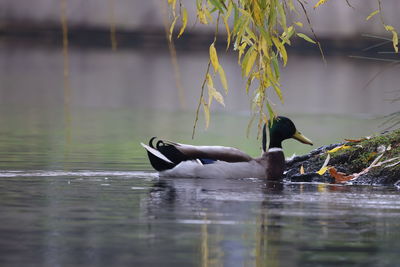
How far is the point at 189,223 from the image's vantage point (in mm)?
8953

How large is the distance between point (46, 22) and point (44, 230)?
31384 millimetres

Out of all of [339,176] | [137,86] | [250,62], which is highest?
[250,62]

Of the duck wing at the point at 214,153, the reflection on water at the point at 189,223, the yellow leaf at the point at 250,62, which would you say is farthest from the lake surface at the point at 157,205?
the yellow leaf at the point at 250,62

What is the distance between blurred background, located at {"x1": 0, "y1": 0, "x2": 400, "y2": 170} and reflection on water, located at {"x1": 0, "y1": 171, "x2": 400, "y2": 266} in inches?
43.7

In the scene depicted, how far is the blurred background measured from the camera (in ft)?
57.8

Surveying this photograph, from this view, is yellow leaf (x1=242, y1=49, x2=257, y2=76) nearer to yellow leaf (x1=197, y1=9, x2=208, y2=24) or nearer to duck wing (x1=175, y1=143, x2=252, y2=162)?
yellow leaf (x1=197, y1=9, x2=208, y2=24)

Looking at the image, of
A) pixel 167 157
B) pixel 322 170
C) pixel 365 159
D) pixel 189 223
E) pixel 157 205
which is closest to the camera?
pixel 189 223

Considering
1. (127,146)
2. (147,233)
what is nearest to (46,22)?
(127,146)

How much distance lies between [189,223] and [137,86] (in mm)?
24333

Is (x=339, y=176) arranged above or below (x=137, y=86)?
below

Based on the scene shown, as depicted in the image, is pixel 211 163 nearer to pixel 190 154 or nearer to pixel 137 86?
pixel 190 154

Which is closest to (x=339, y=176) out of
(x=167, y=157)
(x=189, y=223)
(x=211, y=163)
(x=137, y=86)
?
(x=211, y=163)

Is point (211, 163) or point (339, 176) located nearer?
point (339, 176)

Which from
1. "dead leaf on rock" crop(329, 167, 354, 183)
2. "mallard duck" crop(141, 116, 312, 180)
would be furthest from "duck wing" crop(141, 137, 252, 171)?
"dead leaf on rock" crop(329, 167, 354, 183)
